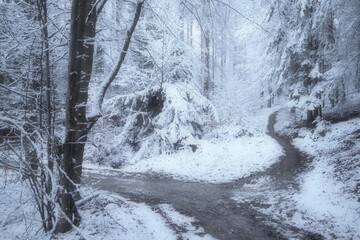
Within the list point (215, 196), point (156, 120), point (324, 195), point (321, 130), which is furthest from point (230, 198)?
point (321, 130)

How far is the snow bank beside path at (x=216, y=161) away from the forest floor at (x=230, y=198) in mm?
81

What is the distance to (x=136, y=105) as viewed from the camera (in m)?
15.2

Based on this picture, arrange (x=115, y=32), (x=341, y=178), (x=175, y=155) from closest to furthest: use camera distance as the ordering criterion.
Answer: (x=115, y=32) < (x=341, y=178) < (x=175, y=155)

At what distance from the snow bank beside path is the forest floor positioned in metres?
0.08

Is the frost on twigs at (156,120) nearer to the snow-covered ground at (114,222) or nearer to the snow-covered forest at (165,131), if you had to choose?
the snow-covered forest at (165,131)

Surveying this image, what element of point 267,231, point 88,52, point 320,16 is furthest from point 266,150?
point 88,52

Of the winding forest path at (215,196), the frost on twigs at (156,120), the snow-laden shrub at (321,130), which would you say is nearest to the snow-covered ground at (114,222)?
the winding forest path at (215,196)

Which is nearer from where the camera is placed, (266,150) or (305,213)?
(305,213)

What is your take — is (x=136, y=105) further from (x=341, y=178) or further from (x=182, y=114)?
(x=341, y=178)

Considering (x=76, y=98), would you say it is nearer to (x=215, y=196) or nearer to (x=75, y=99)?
(x=75, y=99)

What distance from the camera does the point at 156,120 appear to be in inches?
592

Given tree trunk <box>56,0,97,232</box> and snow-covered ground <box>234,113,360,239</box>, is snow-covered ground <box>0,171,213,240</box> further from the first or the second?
snow-covered ground <box>234,113,360,239</box>

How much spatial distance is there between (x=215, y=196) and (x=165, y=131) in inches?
232

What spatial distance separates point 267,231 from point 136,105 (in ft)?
33.6
